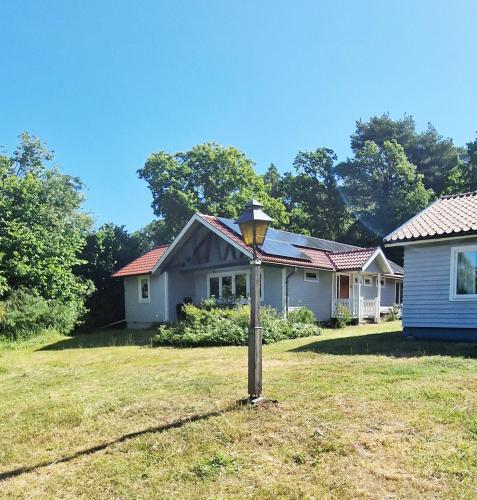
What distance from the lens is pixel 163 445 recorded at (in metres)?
4.44

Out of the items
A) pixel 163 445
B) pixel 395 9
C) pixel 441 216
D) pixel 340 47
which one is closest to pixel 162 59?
pixel 340 47

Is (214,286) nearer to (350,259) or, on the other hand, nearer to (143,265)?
(143,265)

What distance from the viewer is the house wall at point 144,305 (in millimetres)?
20562

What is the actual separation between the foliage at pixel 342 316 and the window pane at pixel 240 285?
4232mm

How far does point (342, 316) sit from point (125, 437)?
15.3 m

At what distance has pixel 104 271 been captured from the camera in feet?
77.1

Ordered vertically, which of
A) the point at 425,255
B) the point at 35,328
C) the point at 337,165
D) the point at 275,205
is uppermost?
the point at 337,165

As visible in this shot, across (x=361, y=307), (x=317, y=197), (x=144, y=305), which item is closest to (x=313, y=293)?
(x=361, y=307)

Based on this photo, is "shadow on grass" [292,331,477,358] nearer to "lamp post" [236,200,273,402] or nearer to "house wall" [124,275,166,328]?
"lamp post" [236,200,273,402]

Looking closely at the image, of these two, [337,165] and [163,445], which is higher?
[337,165]

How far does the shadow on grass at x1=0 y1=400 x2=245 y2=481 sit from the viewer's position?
4.20 metres

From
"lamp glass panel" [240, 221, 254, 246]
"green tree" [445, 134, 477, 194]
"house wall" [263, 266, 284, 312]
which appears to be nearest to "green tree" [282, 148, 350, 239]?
"green tree" [445, 134, 477, 194]

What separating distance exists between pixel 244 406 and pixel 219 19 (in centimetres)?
904

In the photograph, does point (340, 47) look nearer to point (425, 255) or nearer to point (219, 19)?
point (219, 19)
